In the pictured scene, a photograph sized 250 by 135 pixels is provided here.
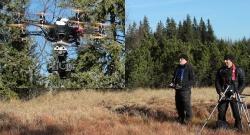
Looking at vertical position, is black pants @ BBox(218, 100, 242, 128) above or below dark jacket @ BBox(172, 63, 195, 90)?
below

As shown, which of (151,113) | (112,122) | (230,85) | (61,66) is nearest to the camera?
(230,85)

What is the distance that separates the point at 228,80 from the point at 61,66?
524 inches

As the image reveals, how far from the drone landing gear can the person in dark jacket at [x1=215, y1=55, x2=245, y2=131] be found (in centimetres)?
1253

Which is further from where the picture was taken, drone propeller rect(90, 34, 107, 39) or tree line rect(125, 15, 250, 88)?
tree line rect(125, 15, 250, 88)

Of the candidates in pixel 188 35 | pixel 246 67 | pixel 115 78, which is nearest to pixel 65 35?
pixel 115 78

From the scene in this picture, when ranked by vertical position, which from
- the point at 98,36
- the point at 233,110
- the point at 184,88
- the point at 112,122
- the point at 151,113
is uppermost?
the point at 98,36

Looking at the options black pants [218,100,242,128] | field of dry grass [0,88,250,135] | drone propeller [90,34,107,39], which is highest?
drone propeller [90,34,107,39]

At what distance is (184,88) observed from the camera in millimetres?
14062

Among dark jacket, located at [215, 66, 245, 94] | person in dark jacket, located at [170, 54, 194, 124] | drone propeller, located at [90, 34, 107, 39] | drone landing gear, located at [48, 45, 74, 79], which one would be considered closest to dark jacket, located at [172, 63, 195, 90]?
person in dark jacket, located at [170, 54, 194, 124]

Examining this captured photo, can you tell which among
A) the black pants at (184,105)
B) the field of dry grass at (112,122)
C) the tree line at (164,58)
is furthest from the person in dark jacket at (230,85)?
the tree line at (164,58)

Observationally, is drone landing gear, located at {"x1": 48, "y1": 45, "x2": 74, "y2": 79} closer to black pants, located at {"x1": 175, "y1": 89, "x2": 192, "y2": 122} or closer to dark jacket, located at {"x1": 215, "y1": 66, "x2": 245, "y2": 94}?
black pants, located at {"x1": 175, "y1": 89, "x2": 192, "y2": 122}

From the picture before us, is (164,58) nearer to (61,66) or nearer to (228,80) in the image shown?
(61,66)

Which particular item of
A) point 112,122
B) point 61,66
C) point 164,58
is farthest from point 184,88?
point 164,58

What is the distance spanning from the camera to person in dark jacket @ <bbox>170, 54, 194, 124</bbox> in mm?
14008
